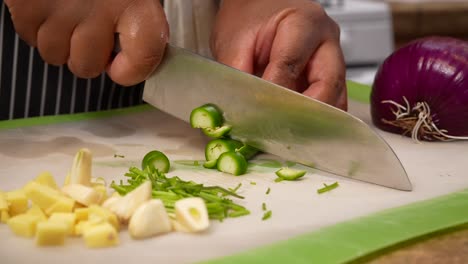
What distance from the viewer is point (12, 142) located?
1812mm

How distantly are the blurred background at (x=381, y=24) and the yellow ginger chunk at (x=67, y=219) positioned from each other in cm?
242

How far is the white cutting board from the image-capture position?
1.25m

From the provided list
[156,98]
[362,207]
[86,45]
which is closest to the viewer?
[362,207]

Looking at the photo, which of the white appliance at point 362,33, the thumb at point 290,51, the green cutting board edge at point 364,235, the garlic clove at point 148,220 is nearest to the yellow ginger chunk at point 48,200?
the garlic clove at point 148,220

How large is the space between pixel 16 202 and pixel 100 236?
212 mm

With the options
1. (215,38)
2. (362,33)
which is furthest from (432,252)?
(362,33)

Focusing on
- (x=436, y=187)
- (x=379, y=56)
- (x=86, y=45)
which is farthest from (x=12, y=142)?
(x=379, y=56)

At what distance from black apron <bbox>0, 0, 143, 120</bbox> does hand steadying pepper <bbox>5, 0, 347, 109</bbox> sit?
0.88 ft

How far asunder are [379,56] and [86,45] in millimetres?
2424

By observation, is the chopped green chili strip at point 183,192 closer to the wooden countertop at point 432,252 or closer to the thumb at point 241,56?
the wooden countertop at point 432,252

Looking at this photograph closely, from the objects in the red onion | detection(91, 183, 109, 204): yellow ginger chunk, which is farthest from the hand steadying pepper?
detection(91, 183, 109, 204): yellow ginger chunk

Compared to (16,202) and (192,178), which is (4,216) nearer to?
(16,202)

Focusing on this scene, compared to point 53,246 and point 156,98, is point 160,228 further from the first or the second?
point 156,98

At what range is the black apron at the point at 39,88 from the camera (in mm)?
2059
